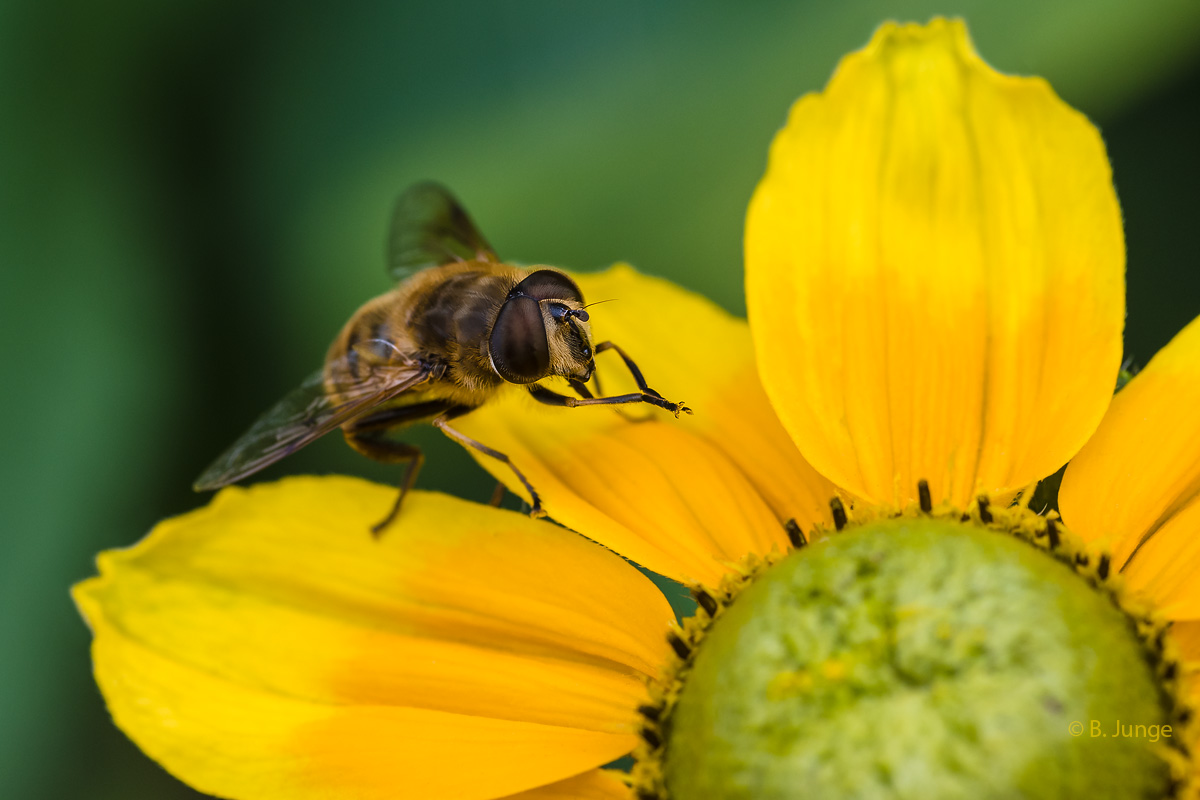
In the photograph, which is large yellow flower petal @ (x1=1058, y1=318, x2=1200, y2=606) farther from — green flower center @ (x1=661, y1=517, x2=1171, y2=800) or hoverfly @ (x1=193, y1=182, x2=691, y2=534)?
hoverfly @ (x1=193, y1=182, x2=691, y2=534)

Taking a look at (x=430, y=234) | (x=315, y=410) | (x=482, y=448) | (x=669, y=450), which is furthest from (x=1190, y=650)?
(x=430, y=234)

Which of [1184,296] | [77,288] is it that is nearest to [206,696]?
[77,288]

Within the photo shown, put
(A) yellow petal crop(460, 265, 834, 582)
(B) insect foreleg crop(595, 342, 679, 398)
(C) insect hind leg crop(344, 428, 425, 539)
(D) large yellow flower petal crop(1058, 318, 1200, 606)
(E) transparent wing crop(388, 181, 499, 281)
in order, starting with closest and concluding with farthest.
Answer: (D) large yellow flower petal crop(1058, 318, 1200, 606), (A) yellow petal crop(460, 265, 834, 582), (B) insect foreleg crop(595, 342, 679, 398), (C) insect hind leg crop(344, 428, 425, 539), (E) transparent wing crop(388, 181, 499, 281)

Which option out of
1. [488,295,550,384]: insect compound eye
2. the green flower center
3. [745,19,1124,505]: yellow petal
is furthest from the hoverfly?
the green flower center

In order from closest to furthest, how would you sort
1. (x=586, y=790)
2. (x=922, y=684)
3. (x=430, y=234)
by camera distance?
(x=922, y=684)
(x=586, y=790)
(x=430, y=234)

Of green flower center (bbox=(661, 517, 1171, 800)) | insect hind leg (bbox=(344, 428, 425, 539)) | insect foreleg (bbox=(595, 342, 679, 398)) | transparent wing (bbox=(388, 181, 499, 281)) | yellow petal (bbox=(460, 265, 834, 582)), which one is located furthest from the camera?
transparent wing (bbox=(388, 181, 499, 281))

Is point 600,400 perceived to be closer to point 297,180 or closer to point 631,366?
point 631,366

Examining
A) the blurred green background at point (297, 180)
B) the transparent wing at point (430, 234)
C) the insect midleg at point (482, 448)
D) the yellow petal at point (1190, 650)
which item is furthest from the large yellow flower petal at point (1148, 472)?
the transparent wing at point (430, 234)
